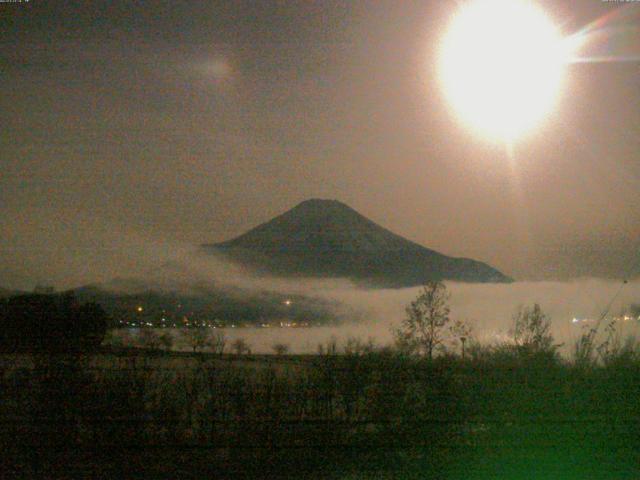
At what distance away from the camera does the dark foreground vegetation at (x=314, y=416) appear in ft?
28.4

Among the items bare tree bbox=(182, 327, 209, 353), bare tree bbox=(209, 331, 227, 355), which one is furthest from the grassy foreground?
bare tree bbox=(182, 327, 209, 353)

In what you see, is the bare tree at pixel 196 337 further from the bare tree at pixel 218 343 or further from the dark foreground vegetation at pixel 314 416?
the dark foreground vegetation at pixel 314 416

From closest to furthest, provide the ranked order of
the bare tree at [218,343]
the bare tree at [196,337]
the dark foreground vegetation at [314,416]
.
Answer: the dark foreground vegetation at [314,416] < the bare tree at [218,343] < the bare tree at [196,337]

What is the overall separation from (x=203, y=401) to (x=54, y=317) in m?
2.94

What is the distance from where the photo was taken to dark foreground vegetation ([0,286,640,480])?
865 centimetres

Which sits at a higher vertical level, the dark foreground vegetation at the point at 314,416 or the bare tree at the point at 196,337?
the bare tree at the point at 196,337

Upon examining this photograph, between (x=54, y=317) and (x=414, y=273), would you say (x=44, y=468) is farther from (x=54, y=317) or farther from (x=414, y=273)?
(x=414, y=273)

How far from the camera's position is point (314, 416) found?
32.3 ft

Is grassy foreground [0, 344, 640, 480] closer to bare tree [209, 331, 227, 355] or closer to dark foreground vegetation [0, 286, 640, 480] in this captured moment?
dark foreground vegetation [0, 286, 640, 480]

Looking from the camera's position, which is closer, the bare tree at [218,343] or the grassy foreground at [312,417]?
the grassy foreground at [312,417]

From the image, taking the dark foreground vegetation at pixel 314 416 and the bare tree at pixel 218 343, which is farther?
the bare tree at pixel 218 343

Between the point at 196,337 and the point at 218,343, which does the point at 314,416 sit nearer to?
the point at 218,343

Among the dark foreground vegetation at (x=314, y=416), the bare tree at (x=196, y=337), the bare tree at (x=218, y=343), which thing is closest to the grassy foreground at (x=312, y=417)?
the dark foreground vegetation at (x=314, y=416)

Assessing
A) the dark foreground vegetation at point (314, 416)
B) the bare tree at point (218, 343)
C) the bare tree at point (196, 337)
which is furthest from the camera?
the bare tree at point (196, 337)
